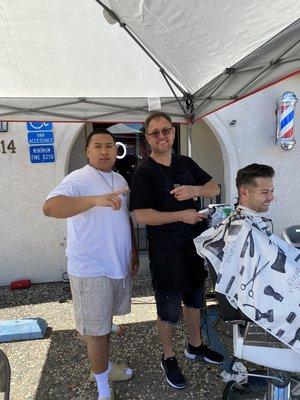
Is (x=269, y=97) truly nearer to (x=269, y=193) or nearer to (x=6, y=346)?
(x=269, y=193)

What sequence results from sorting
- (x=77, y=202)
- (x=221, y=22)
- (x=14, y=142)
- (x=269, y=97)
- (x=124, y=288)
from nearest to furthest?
(x=221, y=22), (x=77, y=202), (x=124, y=288), (x=14, y=142), (x=269, y=97)

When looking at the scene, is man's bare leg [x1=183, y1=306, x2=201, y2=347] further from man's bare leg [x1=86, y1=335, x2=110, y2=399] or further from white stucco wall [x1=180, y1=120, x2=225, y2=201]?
white stucco wall [x1=180, y1=120, x2=225, y2=201]

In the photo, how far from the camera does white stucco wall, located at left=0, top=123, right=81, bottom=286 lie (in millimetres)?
4398

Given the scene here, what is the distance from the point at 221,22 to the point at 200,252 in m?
1.35

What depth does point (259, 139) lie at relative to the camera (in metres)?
4.80

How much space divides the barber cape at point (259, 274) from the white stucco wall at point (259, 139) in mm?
2920

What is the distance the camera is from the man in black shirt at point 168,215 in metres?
2.16

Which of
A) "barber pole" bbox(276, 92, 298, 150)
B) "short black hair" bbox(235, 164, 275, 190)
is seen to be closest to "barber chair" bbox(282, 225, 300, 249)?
"short black hair" bbox(235, 164, 275, 190)

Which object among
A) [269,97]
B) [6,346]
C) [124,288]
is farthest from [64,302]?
[269,97]

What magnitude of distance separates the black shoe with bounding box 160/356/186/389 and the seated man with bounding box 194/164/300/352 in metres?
0.99

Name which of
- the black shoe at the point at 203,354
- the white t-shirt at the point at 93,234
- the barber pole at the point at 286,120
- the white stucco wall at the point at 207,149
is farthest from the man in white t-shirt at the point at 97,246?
the white stucco wall at the point at 207,149

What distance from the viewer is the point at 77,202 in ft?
6.19

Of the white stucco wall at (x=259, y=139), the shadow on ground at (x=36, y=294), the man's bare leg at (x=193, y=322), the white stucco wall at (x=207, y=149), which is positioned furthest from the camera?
the white stucco wall at (x=207, y=149)

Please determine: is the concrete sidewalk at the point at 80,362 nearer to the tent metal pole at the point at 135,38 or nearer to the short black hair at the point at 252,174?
the short black hair at the point at 252,174
